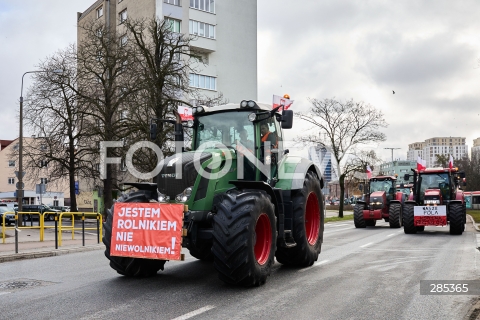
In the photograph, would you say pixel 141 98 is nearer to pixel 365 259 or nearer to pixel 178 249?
pixel 365 259

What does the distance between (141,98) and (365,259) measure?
2015cm

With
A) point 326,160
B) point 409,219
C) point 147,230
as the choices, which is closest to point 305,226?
point 147,230

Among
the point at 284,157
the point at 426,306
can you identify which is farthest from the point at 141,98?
the point at 426,306

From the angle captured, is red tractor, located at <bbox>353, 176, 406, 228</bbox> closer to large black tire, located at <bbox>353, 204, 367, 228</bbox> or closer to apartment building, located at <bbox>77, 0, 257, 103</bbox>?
large black tire, located at <bbox>353, 204, 367, 228</bbox>

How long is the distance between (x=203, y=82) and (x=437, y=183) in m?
31.3

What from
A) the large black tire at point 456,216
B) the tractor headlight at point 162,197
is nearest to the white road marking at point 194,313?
the tractor headlight at point 162,197

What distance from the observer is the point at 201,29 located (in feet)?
162

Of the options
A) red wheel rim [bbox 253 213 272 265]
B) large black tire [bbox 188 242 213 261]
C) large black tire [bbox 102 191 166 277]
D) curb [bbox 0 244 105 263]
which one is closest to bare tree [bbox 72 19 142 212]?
curb [bbox 0 244 105 263]

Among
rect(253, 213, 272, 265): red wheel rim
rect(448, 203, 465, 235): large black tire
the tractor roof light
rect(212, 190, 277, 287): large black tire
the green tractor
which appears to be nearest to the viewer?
rect(212, 190, 277, 287): large black tire

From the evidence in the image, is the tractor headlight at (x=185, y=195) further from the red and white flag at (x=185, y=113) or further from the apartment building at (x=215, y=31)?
the apartment building at (x=215, y=31)

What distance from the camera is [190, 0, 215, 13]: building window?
4880 cm

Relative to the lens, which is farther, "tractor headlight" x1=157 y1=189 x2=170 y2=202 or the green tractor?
Answer: "tractor headlight" x1=157 y1=189 x2=170 y2=202

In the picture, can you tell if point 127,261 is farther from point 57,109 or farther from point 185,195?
point 57,109

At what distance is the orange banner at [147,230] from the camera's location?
748cm
